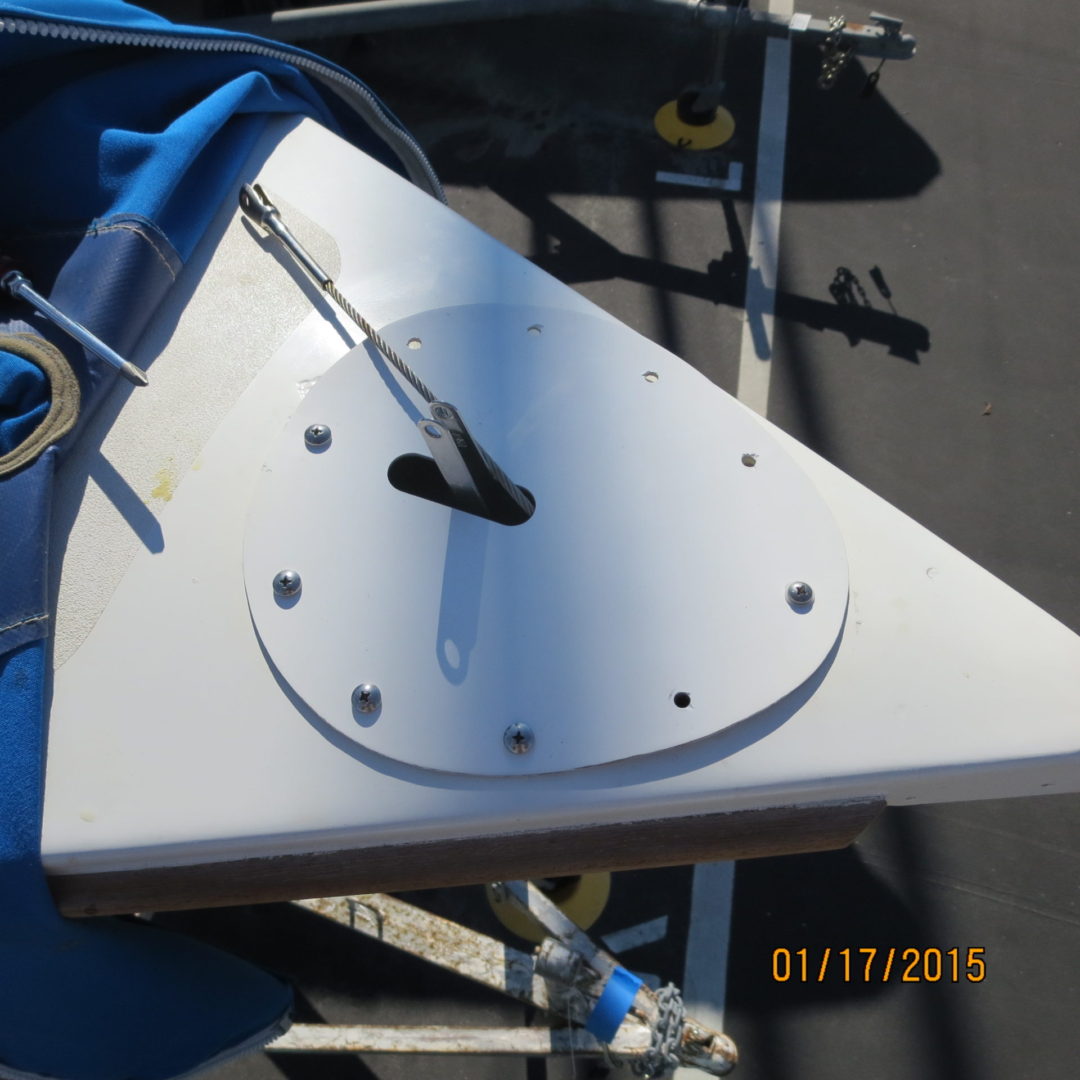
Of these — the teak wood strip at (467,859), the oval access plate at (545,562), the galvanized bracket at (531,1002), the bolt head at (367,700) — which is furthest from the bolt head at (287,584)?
the galvanized bracket at (531,1002)

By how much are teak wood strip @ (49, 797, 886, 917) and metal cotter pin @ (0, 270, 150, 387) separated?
465mm

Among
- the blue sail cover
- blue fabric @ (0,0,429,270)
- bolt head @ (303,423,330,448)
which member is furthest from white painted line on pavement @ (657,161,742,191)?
bolt head @ (303,423,330,448)

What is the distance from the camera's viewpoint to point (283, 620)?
871mm

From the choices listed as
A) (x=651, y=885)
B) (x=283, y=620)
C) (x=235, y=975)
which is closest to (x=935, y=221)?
(x=651, y=885)

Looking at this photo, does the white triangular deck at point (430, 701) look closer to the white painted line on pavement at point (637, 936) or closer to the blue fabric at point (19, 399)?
the blue fabric at point (19, 399)

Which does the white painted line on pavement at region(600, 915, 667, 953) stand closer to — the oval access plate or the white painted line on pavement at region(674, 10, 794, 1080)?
the white painted line on pavement at region(674, 10, 794, 1080)

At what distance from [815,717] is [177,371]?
74 cm

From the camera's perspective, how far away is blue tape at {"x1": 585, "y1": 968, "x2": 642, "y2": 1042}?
121 centimetres

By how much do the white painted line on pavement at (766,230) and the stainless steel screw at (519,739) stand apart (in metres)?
1.37

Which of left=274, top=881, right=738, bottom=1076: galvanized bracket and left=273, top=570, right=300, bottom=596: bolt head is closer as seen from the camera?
left=273, top=570, right=300, bottom=596: bolt head

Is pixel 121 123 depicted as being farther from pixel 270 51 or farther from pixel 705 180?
pixel 705 180

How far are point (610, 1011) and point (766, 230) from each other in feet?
5.82

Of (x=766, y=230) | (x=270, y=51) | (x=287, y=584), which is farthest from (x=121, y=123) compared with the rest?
(x=766, y=230)

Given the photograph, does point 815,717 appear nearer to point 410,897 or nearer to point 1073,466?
point 410,897
